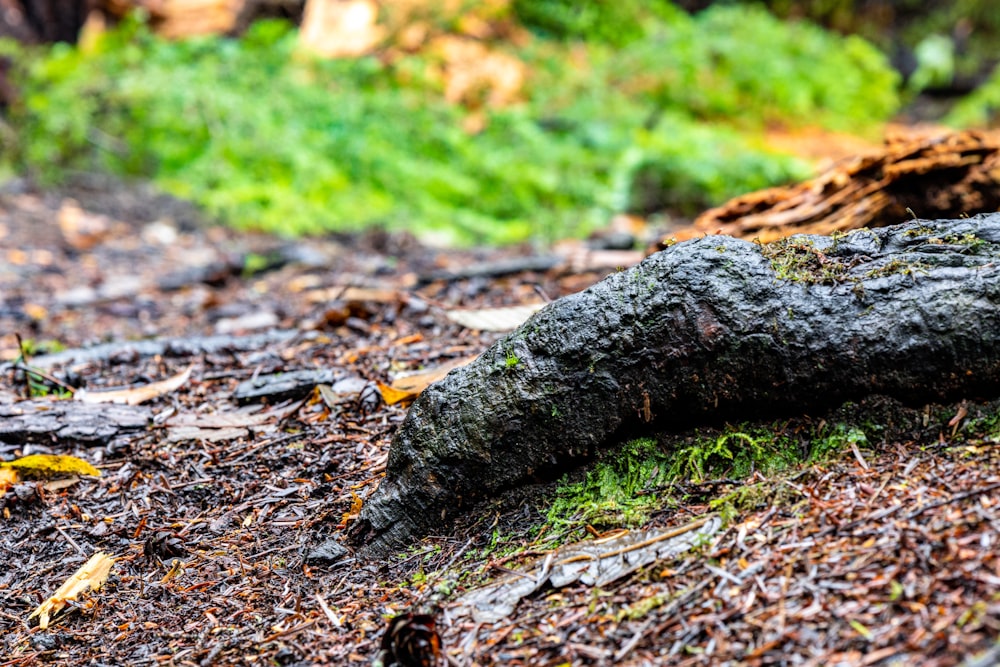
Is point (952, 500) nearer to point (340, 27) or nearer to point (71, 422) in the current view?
point (71, 422)

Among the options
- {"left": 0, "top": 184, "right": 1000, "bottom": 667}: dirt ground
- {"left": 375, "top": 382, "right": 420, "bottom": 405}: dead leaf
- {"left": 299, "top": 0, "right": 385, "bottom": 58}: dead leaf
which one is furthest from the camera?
{"left": 299, "top": 0, "right": 385, "bottom": 58}: dead leaf

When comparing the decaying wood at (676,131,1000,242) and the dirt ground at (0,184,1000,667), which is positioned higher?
the decaying wood at (676,131,1000,242)

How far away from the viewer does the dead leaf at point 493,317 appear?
12.7 ft

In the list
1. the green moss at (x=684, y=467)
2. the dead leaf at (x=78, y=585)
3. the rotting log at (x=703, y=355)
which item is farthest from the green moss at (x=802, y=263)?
the dead leaf at (x=78, y=585)

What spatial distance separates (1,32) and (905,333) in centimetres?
1208

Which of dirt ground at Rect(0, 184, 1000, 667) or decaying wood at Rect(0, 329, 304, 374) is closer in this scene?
dirt ground at Rect(0, 184, 1000, 667)

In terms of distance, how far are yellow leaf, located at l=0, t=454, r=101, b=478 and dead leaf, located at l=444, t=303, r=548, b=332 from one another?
1778 mm

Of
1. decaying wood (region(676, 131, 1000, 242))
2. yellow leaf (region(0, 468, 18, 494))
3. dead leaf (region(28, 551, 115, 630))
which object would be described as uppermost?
decaying wood (region(676, 131, 1000, 242))

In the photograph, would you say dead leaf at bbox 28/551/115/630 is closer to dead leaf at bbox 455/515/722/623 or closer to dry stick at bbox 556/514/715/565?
dead leaf at bbox 455/515/722/623

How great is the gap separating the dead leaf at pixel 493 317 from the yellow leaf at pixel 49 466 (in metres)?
1.78

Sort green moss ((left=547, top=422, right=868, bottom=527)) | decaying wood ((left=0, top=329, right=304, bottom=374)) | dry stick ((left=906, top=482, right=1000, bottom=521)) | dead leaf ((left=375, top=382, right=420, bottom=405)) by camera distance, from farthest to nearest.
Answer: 1. decaying wood ((left=0, top=329, right=304, bottom=374))
2. dead leaf ((left=375, top=382, right=420, bottom=405))
3. green moss ((left=547, top=422, right=868, bottom=527))
4. dry stick ((left=906, top=482, right=1000, bottom=521))

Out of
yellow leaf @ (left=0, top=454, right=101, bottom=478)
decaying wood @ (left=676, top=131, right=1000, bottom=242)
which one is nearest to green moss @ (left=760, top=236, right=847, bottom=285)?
decaying wood @ (left=676, top=131, right=1000, bottom=242)

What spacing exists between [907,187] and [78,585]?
3.80 metres

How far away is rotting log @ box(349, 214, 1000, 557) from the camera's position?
2.05 metres
